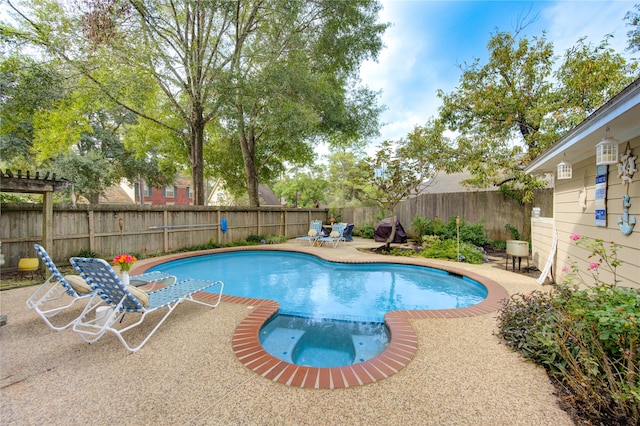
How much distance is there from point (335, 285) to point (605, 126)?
471 centimetres

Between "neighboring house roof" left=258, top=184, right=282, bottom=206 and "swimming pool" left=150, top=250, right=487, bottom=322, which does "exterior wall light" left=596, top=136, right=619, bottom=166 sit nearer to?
"swimming pool" left=150, top=250, right=487, bottom=322

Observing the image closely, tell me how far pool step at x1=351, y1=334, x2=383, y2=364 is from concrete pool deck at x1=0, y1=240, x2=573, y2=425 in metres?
0.50

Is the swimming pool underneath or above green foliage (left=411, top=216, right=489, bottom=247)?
underneath

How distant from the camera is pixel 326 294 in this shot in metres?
5.26

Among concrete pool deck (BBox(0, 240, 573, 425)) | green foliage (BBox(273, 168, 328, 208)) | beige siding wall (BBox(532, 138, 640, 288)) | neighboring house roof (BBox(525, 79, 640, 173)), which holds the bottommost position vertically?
concrete pool deck (BBox(0, 240, 573, 425))

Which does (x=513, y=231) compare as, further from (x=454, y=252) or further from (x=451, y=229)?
(x=454, y=252)

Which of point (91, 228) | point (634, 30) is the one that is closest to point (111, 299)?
point (91, 228)

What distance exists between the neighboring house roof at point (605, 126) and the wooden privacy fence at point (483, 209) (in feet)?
16.6

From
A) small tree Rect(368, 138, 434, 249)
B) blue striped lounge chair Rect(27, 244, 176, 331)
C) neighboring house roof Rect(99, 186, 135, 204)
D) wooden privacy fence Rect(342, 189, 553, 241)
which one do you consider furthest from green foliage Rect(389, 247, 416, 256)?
neighboring house roof Rect(99, 186, 135, 204)

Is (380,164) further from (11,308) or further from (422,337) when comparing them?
(11,308)

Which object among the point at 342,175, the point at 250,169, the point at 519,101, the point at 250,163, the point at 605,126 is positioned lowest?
the point at 605,126

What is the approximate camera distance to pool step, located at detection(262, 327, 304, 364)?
293 centimetres

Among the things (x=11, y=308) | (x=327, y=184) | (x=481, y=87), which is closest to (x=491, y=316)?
(x=11, y=308)

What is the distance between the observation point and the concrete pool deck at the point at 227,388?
177 centimetres
